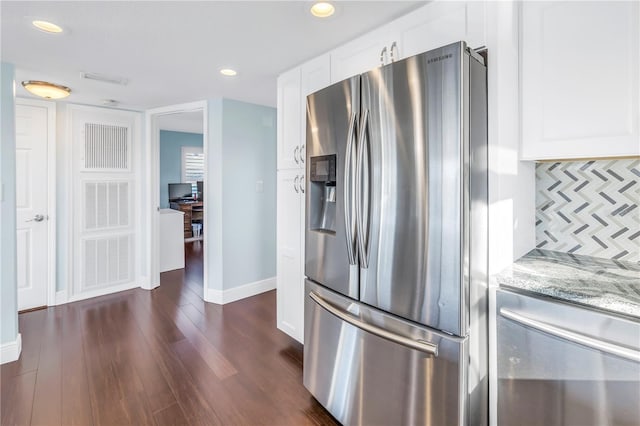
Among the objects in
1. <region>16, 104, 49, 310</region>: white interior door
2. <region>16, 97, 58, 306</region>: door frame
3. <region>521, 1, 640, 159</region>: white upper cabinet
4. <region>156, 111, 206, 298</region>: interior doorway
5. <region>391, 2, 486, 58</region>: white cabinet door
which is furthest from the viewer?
<region>156, 111, 206, 298</region>: interior doorway

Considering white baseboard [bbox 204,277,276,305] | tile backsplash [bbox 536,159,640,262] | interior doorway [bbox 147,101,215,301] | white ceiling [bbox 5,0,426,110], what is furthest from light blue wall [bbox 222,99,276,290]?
tile backsplash [bbox 536,159,640,262]

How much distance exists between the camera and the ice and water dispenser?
185 centimetres

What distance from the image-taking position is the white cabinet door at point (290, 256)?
2.44 meters

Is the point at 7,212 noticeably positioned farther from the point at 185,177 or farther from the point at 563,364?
the point at 185,177

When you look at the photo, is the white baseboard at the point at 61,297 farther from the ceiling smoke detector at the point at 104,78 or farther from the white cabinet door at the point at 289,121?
the white cabinet door at the point at 289,121

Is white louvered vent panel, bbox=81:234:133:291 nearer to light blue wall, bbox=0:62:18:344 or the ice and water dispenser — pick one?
Answer: light blue wall, bbox=0:62:18:344

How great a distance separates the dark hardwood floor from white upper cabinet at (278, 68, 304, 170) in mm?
1515

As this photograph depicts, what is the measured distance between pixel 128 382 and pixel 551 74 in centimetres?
291

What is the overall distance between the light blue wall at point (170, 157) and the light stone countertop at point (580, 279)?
22.3ft

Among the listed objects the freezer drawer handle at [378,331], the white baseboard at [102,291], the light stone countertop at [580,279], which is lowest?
the white baseboard at [102,291]

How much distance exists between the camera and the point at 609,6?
119 centimetres

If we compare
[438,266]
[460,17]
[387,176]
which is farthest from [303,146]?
[438,266]

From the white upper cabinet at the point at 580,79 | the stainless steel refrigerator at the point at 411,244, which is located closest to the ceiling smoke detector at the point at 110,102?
the stainless steel refrigerator at the point at 411,244

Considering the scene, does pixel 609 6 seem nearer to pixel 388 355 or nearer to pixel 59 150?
pixel 388 355
